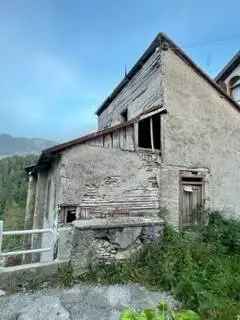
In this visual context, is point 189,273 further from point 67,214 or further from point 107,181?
point 67,214

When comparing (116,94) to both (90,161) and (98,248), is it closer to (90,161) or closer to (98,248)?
(90,161)

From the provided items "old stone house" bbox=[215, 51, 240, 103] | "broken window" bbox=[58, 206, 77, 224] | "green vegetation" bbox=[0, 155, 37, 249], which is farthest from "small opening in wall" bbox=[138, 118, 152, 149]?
"green vegetation" bbox=[0, 155, 37, 249]

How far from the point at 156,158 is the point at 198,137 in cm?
218

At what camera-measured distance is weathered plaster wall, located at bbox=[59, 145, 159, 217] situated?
7.57 meters

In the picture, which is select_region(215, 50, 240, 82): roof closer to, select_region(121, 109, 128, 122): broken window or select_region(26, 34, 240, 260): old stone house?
select_region(26, 34, 240, 260): old stone house

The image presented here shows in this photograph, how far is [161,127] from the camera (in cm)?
939

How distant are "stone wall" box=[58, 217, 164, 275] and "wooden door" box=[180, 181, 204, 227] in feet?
7.65

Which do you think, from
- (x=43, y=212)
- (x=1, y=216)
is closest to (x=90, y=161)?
(x=43, y=212)

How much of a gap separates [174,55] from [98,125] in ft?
24.1

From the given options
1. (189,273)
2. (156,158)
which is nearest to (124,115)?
(156,158)

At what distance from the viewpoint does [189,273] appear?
6137 mm

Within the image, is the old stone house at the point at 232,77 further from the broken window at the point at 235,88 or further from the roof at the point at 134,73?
the roof at the point at 134,73

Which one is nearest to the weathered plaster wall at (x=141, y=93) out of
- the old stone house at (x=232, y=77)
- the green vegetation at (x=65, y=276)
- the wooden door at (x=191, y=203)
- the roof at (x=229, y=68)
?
the wooden door at (x=191, y=203)

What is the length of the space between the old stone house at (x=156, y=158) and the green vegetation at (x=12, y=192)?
12.3 m
